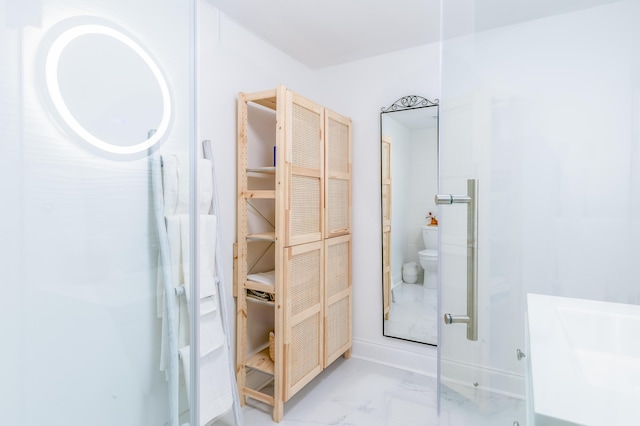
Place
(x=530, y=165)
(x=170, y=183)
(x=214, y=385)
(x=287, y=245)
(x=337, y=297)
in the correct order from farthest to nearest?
(x=337, y=297) → (x=287, y=245) → (x=214, y=385) → (x=170, y=183) → (x=530, y=165)

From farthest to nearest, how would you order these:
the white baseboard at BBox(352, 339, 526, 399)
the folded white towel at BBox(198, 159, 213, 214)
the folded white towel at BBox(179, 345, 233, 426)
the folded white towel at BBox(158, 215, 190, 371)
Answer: the folded white towel at BBox(198, 159, 213, 214)
the folded white towel at BBox(179, 345, 233, 426)
the white baseboard at BBox(352, 339, 526, 399)
the folded white towel at BBox(158, 215, 190, 371)

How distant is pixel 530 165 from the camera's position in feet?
2.68

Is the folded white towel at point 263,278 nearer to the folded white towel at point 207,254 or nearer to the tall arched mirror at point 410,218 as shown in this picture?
the folded white towel at point 207,254

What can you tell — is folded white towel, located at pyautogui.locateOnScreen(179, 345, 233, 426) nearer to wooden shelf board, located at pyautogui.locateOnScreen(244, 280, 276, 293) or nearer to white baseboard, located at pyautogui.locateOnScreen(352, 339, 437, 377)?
wooden shelf board, located at pyautogui.locateOnScreen(244, 280, 276, 293)

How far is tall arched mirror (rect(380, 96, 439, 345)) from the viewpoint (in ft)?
7.89

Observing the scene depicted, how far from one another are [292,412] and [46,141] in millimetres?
1843

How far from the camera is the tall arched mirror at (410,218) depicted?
2404mm

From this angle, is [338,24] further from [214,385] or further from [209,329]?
[214,385]

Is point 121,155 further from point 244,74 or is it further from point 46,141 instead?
point 244,74

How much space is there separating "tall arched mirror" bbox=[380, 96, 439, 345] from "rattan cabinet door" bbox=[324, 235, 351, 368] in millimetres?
284

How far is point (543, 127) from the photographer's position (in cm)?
A: 79

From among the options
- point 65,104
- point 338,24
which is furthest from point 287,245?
point 338,24

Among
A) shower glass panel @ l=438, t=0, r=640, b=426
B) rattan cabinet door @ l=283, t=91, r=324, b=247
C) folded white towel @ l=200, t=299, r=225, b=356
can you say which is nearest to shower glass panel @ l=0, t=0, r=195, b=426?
folded white towel @ l=200, t=299, r=225, b=356

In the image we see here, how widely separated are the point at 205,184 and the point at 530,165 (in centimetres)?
142
